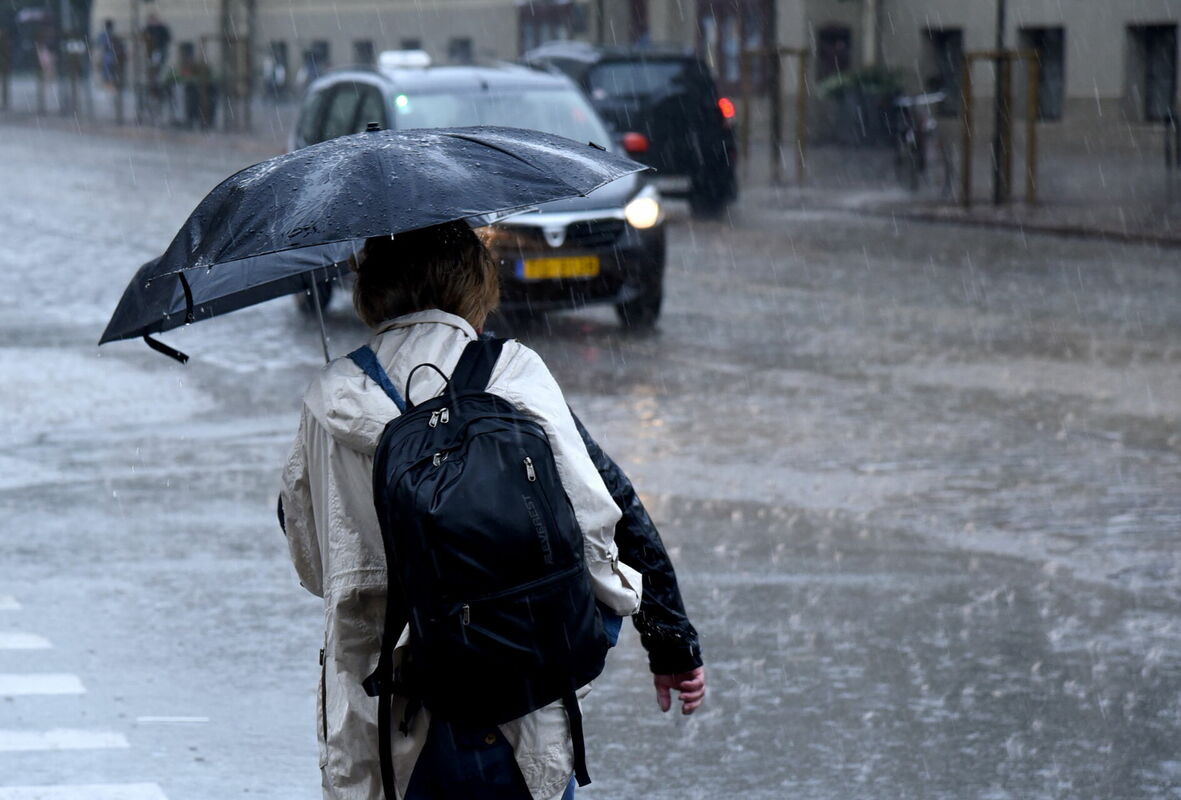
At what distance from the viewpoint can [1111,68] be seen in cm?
2861

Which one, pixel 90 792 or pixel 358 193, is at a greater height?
pixel 358 193

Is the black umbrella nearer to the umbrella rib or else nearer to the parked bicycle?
the umbrella rib

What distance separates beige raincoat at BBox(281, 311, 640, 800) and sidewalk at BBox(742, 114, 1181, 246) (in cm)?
1524

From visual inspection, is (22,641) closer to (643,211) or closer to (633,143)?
(643,211)

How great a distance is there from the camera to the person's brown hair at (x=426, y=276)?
2.95 m

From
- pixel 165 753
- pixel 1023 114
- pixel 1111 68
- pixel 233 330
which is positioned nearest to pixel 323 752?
pixel 165 753

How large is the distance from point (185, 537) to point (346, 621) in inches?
176

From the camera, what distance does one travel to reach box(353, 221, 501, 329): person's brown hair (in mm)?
2947

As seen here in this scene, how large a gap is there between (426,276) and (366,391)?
250 mm

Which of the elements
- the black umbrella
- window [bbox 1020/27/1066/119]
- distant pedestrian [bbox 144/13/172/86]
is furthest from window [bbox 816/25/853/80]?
the black umbrella

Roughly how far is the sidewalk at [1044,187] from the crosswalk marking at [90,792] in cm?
1414

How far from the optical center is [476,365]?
Result: 2791 mm

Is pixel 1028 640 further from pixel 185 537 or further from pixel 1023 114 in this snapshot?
pixel 1023 114

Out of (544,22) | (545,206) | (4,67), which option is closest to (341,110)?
(545,206)
